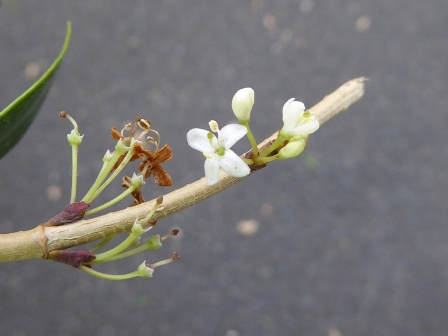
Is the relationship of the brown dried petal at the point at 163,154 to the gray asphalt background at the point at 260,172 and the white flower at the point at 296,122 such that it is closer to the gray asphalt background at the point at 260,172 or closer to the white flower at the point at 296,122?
the white flower at the point at 296,122

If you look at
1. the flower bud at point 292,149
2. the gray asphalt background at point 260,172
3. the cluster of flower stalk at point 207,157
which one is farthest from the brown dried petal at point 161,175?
the gray asphalt background at point 260,172

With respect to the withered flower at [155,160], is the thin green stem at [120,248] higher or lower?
lower

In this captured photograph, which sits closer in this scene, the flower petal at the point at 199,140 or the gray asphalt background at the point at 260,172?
the flower petal at the point at 199,140

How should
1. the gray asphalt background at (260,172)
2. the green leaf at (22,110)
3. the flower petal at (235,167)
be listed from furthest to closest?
the gray asphalt background at (260,172)
the green leaf at (22,110)
the flower petal at (235,167)

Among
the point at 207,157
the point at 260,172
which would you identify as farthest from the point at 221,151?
the point at 260,172

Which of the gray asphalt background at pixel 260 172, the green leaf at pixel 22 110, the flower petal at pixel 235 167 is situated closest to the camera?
the flower petal at pixel 235 167

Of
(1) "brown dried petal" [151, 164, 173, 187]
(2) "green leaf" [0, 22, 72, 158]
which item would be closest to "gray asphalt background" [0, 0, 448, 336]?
(2) "green leaf" [0, 22, 72, 158]

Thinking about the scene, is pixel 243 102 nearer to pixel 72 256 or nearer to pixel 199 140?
pixel 199 140

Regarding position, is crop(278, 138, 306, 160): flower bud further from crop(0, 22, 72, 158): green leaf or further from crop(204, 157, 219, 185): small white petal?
crop(0, 22, 72, 158): green leaf
